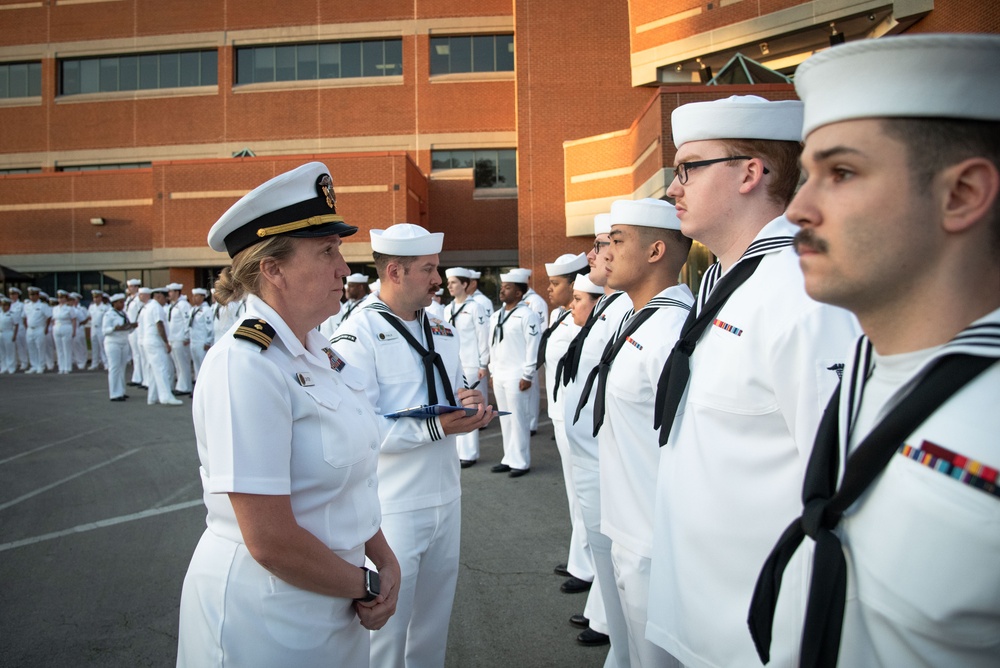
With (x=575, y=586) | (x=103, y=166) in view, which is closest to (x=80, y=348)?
(x=103, y=166)

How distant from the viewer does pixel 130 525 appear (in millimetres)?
6398

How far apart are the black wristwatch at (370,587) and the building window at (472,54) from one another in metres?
30.5

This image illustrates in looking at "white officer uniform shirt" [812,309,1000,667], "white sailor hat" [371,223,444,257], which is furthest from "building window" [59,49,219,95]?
"white officer uniform shirt" [812,309,1000,667]

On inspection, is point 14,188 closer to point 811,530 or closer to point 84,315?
point 84,315

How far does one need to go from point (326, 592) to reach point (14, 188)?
115 feet

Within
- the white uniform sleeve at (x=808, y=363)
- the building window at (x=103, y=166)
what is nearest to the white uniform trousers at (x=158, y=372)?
the white uniform sleeve at (x=808, y=363)

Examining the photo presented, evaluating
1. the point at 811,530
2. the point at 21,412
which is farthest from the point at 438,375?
the point at 21,412

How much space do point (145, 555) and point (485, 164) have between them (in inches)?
1061

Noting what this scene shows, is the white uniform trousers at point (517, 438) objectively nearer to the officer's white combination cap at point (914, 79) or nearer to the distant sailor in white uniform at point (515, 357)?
the distant sailor in white uniform at point (515, 357)

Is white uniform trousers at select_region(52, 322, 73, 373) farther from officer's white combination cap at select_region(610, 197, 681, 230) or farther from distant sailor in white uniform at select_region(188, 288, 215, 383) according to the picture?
officer's white combination cap at select_region(610, 197, 681, 230)

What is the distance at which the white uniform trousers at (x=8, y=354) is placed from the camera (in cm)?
2319

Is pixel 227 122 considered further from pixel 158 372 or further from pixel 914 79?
pixel 914 79

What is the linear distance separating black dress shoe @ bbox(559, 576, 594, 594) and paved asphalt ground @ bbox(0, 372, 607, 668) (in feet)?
0.13

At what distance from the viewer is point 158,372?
14.9m
